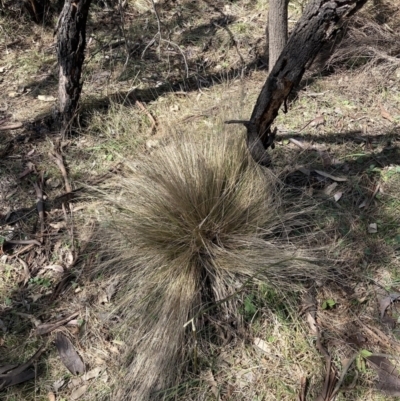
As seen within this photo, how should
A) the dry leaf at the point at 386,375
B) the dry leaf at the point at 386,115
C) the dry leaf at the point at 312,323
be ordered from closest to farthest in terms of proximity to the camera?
the dry leaf at the point at 386,375 → the dry leaf at the point at 312,323 → the dry leaf at the point at 386,115

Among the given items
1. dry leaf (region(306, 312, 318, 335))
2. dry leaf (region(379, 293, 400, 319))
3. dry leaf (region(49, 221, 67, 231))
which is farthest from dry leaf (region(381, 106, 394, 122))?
dry leaf (region(49, 221, 67, 231))

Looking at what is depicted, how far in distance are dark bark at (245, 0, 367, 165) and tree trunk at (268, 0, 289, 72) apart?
1.27 meters

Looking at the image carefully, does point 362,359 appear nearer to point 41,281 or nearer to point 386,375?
point 386,375

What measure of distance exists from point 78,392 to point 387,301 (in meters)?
1.70

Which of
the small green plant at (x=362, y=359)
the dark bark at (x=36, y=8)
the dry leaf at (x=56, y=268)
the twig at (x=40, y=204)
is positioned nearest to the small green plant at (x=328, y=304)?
the small green plant at (x=362, y=359)

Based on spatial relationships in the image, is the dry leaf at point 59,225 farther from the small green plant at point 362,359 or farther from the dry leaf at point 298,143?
the small green plant at point 362,359

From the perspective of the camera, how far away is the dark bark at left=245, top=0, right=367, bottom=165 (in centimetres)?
222

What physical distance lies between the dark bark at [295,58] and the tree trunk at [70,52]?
1.60 metres

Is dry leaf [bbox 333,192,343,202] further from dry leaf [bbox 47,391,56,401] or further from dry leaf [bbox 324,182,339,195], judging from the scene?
dry leaf [bbox 47,391,56,401]

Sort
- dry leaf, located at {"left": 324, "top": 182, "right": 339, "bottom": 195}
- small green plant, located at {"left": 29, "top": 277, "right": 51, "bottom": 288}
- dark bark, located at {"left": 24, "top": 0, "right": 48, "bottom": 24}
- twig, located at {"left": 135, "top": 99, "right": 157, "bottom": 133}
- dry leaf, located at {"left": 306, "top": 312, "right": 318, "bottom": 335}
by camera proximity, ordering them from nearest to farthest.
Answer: dry leaf, located at {"left": 306, "top": 312, "right": 318, "bottom": 335}
small green plant, located at {"left": 29, "top": 277, "right": 51, "bottom": 288}
dry leaf, located at {"left": 324, "top": 182, "right": 339, "bottom": 195}
twig, located at {"left": 135, "top": 99, "right": 157, "bottom": 133}
dark bark, located at {"left": 24, "top": 0, "right": 48, "bottom": 24}

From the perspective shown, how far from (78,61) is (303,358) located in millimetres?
2741

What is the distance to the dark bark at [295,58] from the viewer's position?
2219 mm

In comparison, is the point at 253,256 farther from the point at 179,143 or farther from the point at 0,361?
the point at 0,361

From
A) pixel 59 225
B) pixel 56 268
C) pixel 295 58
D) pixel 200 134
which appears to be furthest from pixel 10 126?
pixel 295 58
